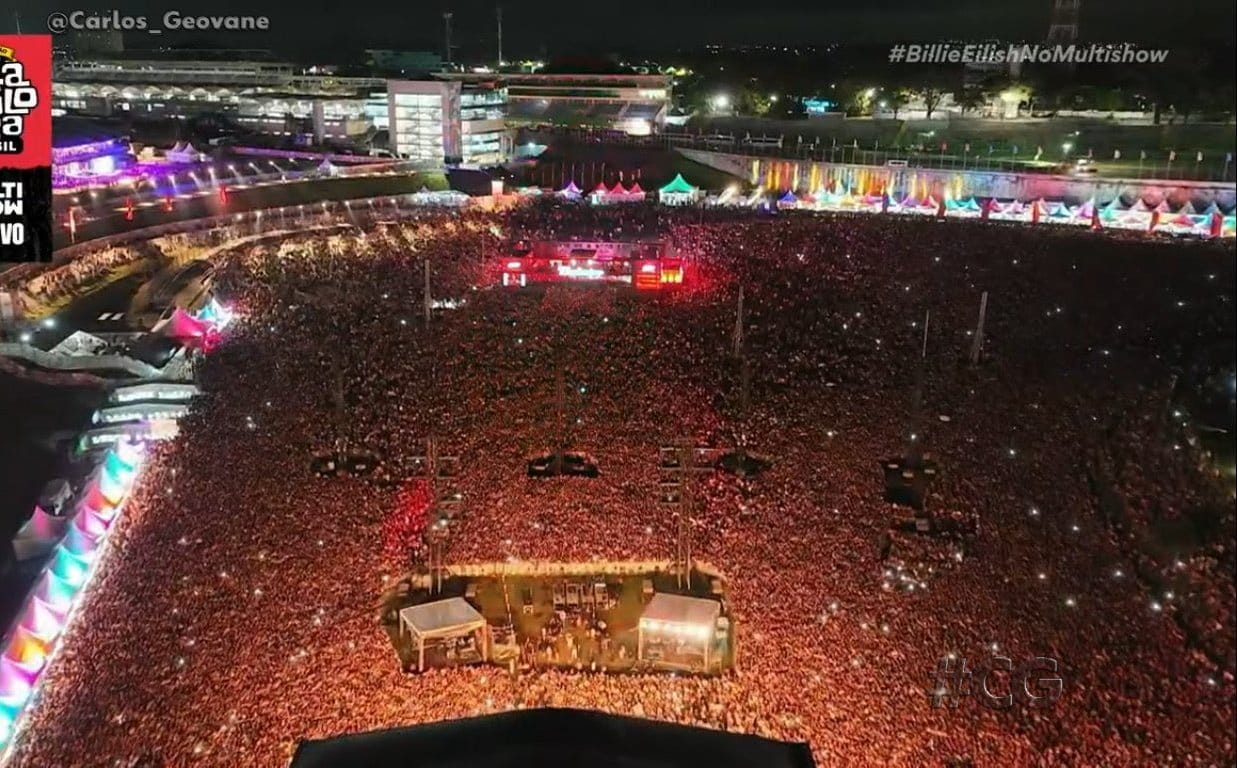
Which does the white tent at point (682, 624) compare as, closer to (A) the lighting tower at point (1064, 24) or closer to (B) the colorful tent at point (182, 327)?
(B) the colorful tent at point (182, 327)

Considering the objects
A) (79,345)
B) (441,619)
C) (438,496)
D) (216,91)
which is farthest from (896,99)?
(441,619)

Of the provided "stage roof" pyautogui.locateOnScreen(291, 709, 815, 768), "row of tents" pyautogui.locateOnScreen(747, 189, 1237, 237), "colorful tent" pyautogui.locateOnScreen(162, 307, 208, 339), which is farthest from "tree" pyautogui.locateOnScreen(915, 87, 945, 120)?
"stage roof" pyautogui.locateOnScreen(291, 709, 815, 768)

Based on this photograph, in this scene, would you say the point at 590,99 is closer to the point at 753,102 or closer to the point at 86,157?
the point at 753,102

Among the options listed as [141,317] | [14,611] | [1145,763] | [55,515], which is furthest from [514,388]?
[1145,763]

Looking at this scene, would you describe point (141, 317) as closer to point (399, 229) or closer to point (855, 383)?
point (399, 229)

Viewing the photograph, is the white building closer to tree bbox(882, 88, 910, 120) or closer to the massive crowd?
tree bbox(882, 88, 910, 120)

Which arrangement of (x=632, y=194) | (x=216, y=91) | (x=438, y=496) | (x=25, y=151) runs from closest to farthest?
(x=25, y=151) < (x=438, y=496) < (x=632, y=194) < (x=216, y=91)
